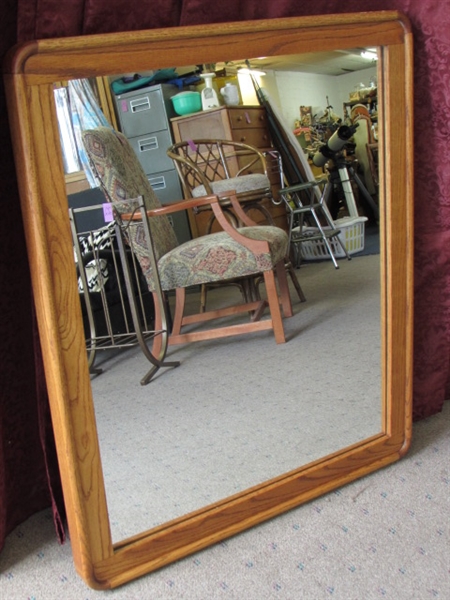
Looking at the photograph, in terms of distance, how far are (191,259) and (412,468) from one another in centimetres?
66

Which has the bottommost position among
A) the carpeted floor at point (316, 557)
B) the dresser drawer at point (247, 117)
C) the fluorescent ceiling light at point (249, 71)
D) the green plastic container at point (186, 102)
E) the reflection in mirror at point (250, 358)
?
the carpeted floor at point (316, 557)

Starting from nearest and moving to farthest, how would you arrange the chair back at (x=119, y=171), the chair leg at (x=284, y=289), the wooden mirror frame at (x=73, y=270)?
the wooden mirror frame at (x=73, y=270) → the chair back at (x=119, y=171) → the chair leg at (x=284, y=289)

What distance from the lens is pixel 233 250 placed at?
1.34m

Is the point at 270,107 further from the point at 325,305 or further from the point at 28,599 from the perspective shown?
the point at 28,599

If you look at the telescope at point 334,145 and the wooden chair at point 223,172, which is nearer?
the wooden chair at point 223,172

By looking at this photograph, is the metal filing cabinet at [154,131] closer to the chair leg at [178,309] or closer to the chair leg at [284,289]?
the chair leg at [178,309]

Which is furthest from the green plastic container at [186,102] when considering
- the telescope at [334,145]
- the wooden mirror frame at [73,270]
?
the telescope at [334,145]

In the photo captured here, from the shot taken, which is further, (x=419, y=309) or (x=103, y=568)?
(x=419, y=309)

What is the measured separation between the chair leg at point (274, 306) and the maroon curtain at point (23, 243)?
1.18ft

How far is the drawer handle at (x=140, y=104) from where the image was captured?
1.16 m

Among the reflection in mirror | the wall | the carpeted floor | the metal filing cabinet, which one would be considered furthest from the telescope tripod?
the carpeted floor

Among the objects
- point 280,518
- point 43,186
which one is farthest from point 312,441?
point 43,186

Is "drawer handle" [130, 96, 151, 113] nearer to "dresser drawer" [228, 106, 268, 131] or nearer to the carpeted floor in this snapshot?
"dresser drawer" [228, 106, 268, 131]

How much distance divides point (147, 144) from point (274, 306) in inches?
17.0
